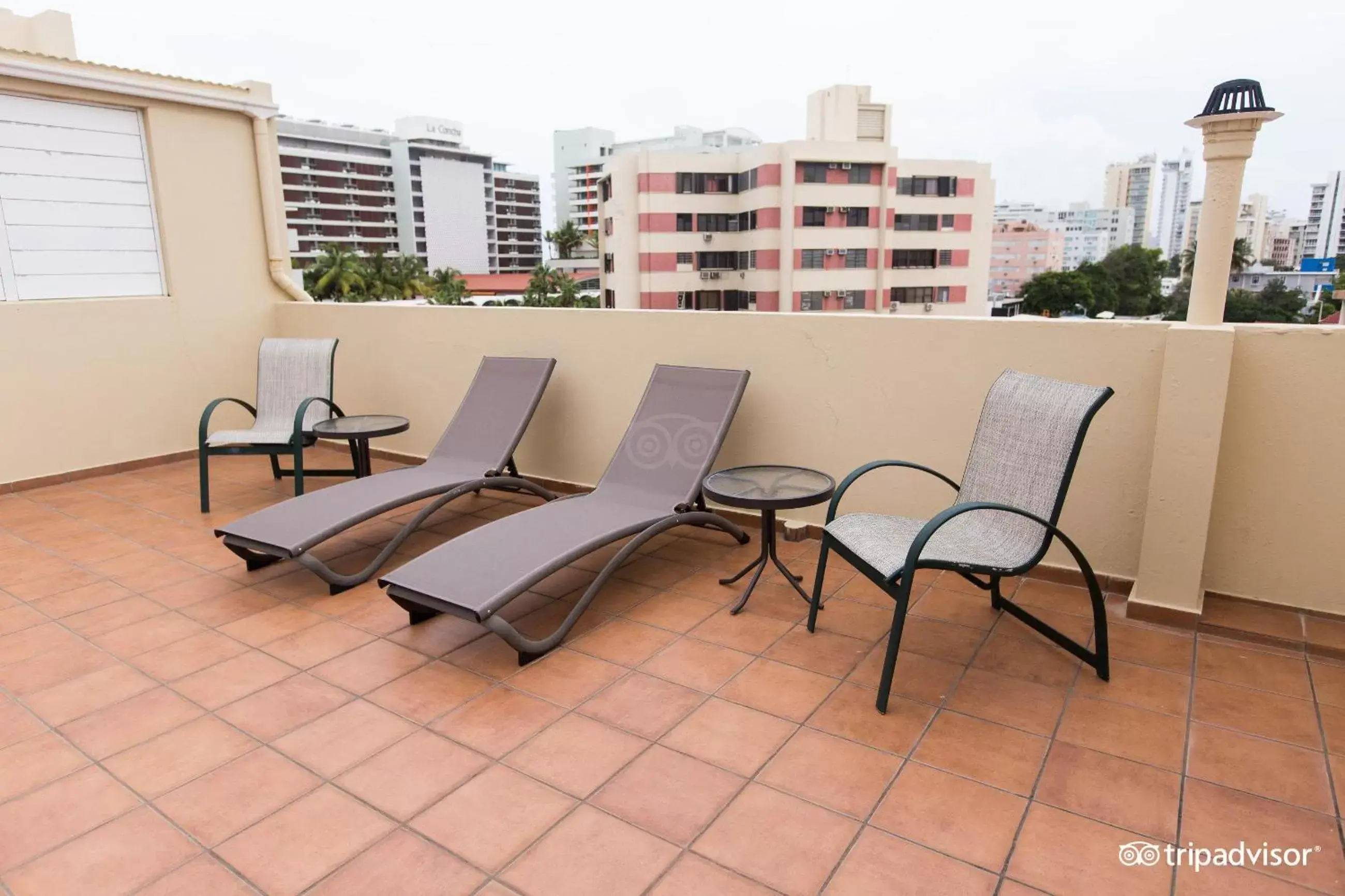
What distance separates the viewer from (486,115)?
89938 mm

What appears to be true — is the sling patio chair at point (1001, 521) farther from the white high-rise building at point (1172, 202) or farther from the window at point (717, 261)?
the white high-rise building at point (1172, 202)

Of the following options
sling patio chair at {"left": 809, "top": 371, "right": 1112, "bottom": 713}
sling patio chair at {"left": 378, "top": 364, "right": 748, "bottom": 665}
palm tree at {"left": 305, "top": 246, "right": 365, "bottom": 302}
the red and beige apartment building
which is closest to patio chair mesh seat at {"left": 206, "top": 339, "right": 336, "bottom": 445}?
sling patio chair at {"left": 378, "top": 364, "right": 748, "bottom": 665}

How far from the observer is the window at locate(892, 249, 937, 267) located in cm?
4506

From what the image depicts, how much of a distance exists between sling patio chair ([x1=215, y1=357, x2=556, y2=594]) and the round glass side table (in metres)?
1.43

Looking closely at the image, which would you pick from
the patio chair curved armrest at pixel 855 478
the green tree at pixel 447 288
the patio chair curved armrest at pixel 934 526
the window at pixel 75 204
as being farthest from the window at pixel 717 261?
the patio chair curved armrest at pixel 934 526

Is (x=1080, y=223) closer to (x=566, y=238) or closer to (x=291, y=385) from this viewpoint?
(x=566, y=238)

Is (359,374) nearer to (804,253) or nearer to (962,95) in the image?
(804,253)

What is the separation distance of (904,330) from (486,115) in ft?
316

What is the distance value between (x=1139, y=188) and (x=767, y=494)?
486ft

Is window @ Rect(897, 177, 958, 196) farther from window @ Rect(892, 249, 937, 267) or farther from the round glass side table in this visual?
the round glass side table

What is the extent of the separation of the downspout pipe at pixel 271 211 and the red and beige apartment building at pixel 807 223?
3507 centimetres

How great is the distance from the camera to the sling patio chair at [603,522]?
314 centimetres

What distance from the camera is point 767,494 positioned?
360 centimetres

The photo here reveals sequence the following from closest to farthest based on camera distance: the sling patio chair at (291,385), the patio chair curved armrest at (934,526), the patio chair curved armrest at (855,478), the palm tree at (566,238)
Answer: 1. the patio chair curved armrest at (934,526)
2. the patio chair curved armrest at (855,478)
3. the sling patio chair at (291,385)
4. the palm tree at (566,238)
